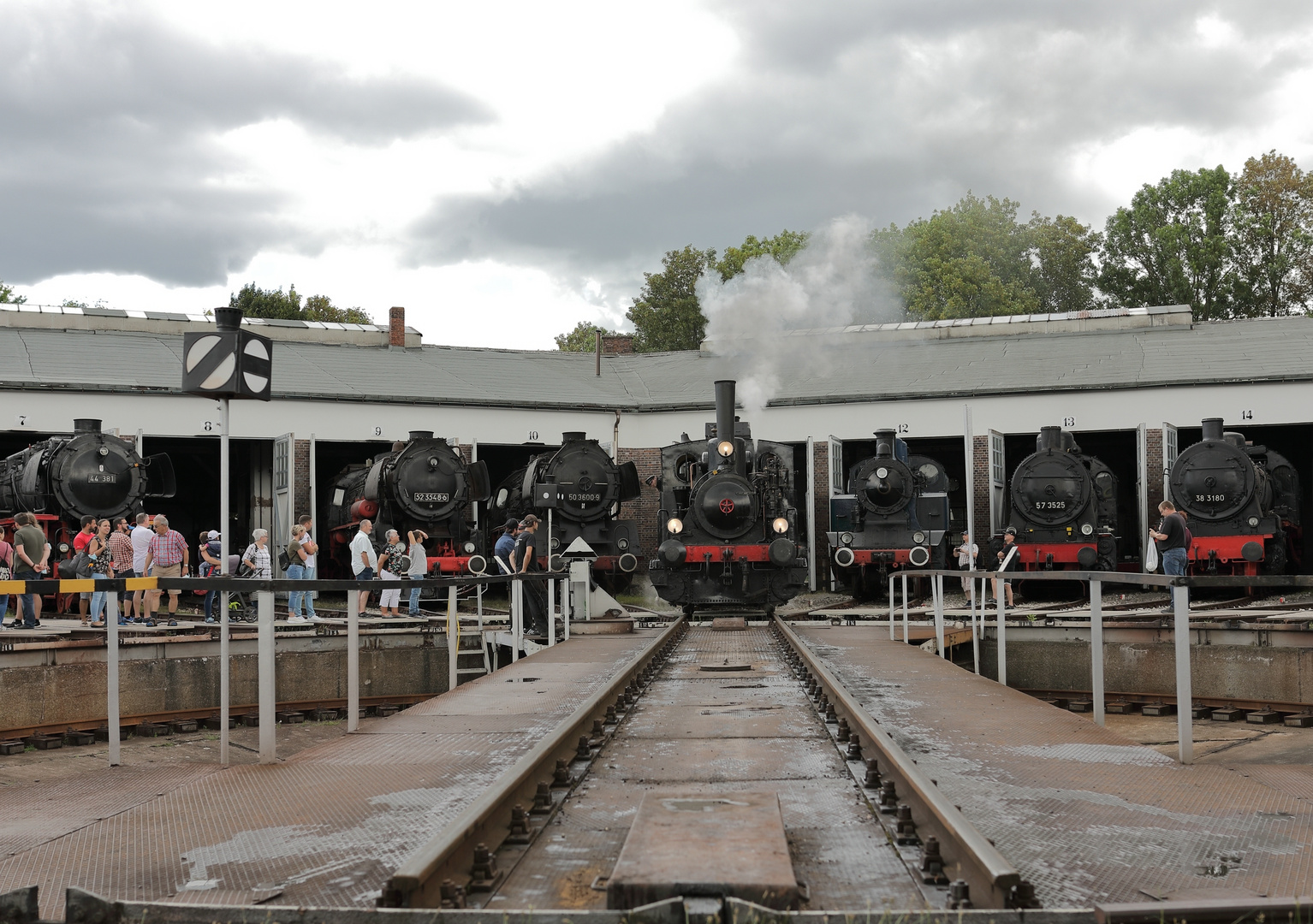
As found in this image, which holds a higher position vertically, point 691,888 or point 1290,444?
point 1290,444

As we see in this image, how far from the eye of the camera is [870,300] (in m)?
25.2

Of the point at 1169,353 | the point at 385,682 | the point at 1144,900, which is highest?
the point at 1169,353

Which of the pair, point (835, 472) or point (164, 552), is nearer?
point (164, 552)

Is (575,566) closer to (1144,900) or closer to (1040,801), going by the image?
(1040,801)

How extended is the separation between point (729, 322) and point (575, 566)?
26.1 feet

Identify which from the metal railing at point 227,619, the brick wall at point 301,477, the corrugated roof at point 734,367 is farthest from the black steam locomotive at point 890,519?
the metal railing at point 227,619

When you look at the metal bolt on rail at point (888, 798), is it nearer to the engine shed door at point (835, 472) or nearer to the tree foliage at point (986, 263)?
the engine shed door at point (835, 472)

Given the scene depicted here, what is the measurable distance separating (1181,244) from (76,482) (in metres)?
41.6

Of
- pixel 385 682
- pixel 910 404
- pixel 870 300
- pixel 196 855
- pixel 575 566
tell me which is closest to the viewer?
pixel 196 855

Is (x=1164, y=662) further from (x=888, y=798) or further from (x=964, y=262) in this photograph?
(x=964, y=262)

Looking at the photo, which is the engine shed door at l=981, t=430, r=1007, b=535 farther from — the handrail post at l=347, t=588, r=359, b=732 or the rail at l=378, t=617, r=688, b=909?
the handrail post at l=347, t=588, r=359, b=732

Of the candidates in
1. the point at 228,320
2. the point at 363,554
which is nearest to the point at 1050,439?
the point at 363,554

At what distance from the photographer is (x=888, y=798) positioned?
4.80 metres

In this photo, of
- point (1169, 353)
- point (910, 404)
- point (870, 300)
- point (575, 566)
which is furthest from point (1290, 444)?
point (575, 566)
